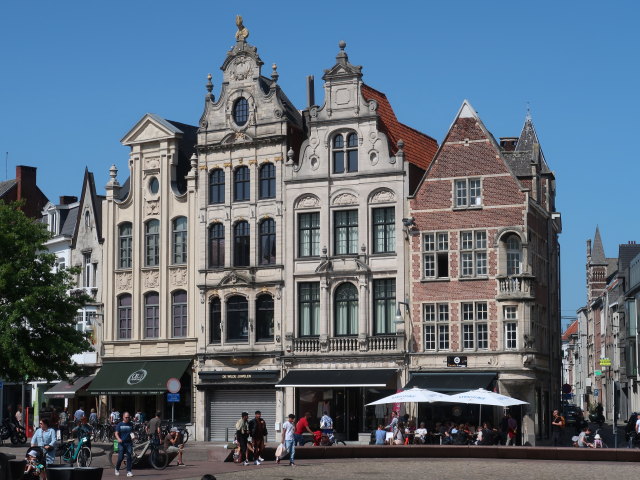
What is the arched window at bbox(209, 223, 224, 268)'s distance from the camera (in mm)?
53406

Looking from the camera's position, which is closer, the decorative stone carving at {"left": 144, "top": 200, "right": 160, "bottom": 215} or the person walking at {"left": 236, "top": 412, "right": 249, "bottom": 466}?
the person walking at {"left": 236, "top": 412, "right": 249, "bottom": 466}

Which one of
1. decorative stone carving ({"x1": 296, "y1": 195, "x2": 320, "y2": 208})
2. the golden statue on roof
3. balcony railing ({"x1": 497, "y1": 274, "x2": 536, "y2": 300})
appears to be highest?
the golden statue on roof

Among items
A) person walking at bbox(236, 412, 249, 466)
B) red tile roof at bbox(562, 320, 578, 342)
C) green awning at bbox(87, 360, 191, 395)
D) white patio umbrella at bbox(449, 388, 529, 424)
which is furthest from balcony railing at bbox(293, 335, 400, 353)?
Answer: red tile roof at bbox(562, 320, 578, 342)

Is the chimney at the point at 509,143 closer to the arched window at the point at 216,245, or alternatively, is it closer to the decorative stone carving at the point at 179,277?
the arched window at the point at 216,245

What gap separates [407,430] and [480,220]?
969 centimetres

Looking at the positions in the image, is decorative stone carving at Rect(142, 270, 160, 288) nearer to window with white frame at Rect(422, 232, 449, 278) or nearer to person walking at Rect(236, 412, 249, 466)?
window with white frame at Rect(422, 232, 449, 278)

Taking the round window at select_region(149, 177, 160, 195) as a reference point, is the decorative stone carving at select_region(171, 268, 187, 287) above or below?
below

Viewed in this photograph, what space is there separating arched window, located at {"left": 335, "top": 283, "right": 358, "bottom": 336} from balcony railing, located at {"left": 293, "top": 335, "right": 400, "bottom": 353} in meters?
0.45

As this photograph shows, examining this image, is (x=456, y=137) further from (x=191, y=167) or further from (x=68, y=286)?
(x=68, y=286)

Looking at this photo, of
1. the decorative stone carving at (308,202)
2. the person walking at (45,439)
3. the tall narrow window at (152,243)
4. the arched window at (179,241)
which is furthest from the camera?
the tall narrow window at (152,243)

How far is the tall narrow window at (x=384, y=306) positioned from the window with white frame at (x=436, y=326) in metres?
1.48

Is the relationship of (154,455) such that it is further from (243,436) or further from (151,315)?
(151,315)

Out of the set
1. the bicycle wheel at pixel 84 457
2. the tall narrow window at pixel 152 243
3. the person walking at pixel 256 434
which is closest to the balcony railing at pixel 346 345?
the tall narrow window at pixel 152 243

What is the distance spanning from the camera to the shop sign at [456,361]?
155 ft
